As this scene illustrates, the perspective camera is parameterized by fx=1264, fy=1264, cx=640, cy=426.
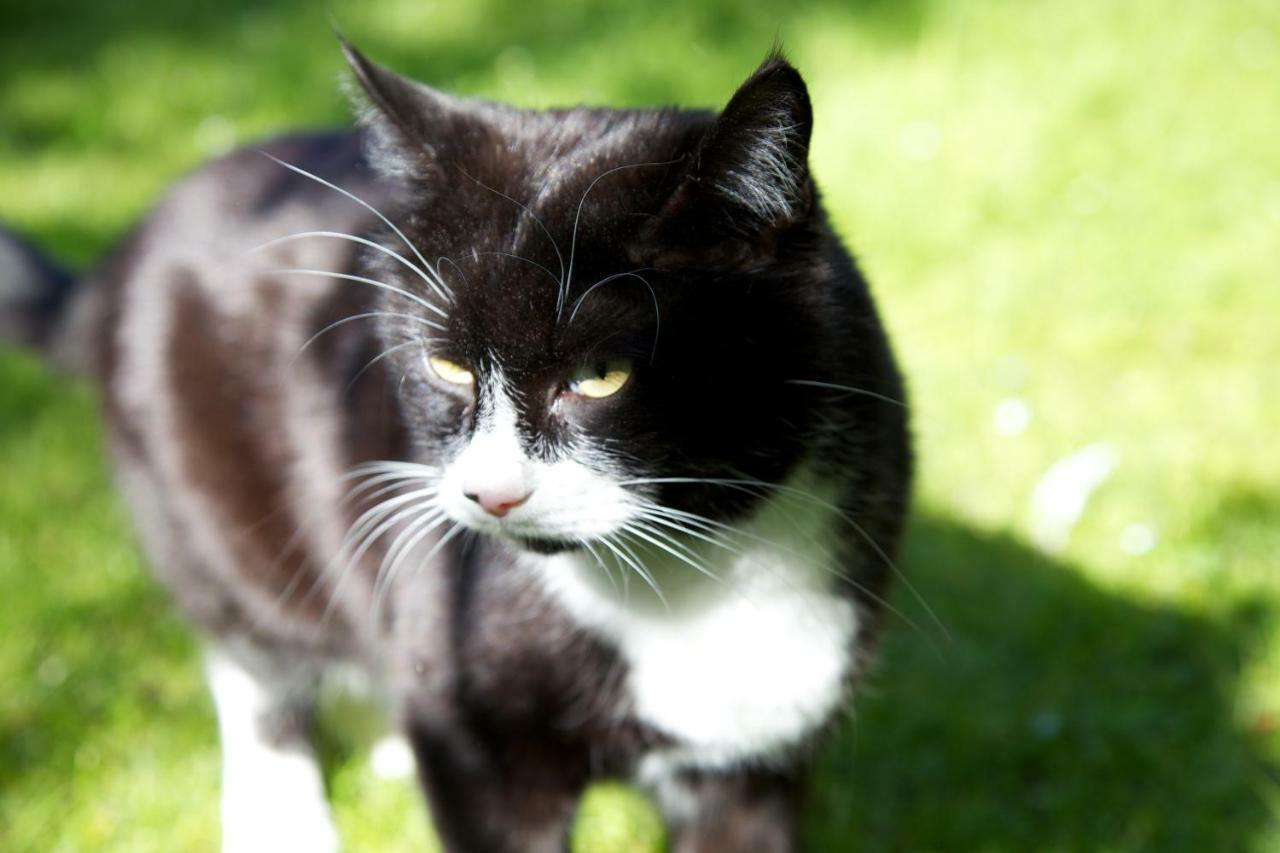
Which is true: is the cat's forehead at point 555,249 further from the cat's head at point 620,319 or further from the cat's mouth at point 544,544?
the cat's mouth at point 544,544

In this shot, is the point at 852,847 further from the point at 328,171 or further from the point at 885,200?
the point at 885,200

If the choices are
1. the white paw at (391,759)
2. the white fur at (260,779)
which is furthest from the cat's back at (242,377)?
the white paw at (391,759)

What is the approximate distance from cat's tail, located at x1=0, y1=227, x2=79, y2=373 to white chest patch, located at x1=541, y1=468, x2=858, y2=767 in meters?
1.37

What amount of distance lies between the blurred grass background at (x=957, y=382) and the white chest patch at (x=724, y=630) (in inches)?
15.2

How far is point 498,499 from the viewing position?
1.40 m

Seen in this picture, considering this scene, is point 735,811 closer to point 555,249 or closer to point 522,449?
point 522,449

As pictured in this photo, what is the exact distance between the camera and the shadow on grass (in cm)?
220

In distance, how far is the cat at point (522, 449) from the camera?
144 centimetres

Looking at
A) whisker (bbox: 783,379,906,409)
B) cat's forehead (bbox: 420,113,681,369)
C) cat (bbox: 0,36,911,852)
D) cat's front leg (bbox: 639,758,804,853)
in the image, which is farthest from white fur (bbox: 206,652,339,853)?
whisker (bbox: 783,379,906,409)

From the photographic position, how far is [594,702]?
1.71m

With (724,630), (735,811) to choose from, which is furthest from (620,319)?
(735,811)

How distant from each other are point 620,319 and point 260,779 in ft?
4.30

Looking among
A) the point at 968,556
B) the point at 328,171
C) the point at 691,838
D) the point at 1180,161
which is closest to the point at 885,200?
the point at 1180,161

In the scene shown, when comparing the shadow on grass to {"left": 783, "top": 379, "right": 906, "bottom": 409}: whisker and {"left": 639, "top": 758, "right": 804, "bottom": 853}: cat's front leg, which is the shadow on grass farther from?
{"left": 783, "top": 379, "right": 906, "bottom": 409}: whisker
